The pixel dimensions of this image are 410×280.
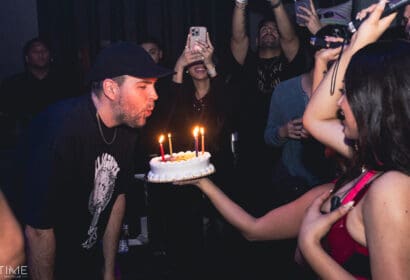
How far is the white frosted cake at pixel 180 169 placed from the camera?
283 cm

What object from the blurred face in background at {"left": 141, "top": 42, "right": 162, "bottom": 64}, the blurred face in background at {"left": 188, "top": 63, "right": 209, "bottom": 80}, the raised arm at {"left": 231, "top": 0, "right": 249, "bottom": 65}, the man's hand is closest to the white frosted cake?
the man's hand

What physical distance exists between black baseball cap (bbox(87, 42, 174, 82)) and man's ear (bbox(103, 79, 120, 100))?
5 cm

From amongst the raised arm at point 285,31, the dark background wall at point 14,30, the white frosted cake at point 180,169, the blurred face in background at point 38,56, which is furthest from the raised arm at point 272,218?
the dark background wall at point 14,30

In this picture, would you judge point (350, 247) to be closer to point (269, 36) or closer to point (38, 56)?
point (269, 36)

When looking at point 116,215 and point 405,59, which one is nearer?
point 405,59

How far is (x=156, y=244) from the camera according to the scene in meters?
5.38

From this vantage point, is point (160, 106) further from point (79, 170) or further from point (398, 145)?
point (398, 145)

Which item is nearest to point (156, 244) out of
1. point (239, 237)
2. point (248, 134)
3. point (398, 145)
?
point (239, 237)

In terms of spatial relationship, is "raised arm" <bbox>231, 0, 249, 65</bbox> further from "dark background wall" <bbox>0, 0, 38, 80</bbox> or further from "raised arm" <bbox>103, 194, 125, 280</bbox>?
"dark background wall" <bbox>0, 0, 38, 80</bbox>

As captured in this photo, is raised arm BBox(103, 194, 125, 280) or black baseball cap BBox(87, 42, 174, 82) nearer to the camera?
black baseball cap BBox(87, 42, 174, 82)

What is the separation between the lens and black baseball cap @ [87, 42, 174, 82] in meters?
2.67

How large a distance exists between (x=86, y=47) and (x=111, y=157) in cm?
416

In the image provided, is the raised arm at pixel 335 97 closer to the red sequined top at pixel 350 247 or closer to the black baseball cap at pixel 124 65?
the red sequined top at pixel 350 247

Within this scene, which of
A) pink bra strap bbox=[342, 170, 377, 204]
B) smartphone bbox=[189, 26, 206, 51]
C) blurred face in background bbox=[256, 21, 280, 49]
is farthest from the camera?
blurred face in background bbox=[256, 21, 280, 49]
